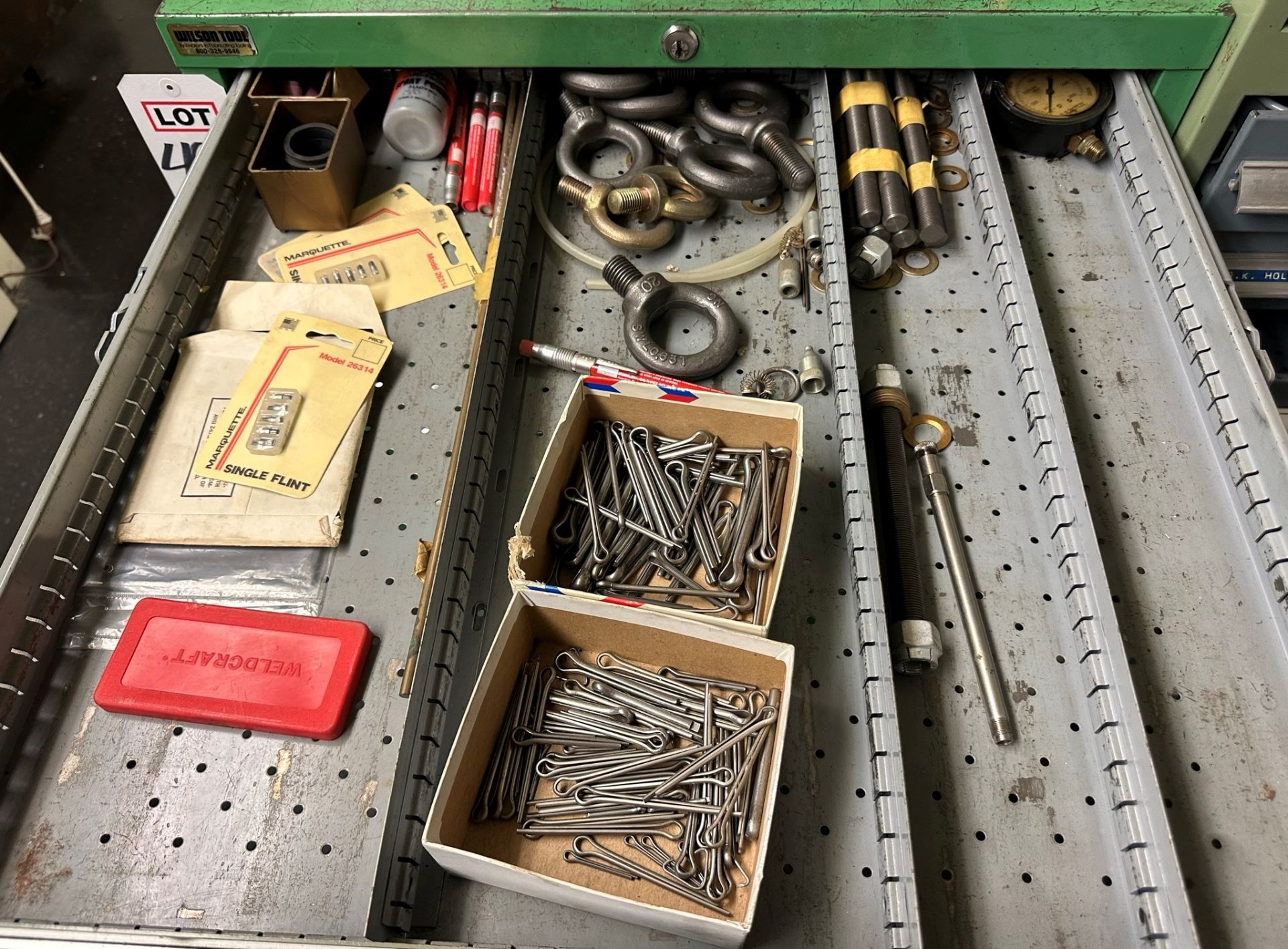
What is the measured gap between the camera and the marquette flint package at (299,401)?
1.17m

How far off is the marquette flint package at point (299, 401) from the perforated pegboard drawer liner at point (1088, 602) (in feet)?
3.30

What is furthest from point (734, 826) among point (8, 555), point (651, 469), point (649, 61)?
point (649, 61)

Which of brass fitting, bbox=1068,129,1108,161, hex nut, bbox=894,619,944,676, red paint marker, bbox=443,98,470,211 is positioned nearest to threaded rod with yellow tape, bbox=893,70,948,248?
brass fitting, bbox=1068,129,1108,161

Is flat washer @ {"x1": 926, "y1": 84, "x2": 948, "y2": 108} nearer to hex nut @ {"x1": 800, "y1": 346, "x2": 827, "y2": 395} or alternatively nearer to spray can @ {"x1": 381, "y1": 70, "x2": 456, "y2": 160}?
hex nut @ {"x1": 800, "y1": 346, "x2": 827, "y2": 395}

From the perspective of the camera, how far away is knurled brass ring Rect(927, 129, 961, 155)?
148 cm

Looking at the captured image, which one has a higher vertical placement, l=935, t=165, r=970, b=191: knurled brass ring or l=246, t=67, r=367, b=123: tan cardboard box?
l=246, t=67, r=367, b=123: tan cardboard box

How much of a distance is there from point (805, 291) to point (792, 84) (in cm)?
50

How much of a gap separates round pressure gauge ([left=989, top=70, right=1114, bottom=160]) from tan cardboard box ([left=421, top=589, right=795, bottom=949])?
1.12m

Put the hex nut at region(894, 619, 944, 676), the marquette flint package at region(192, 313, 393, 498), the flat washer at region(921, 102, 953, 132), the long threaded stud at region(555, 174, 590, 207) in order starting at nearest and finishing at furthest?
1. the hex nut at region(894, 619, 944, 676)
2. the marquette flint package at region(192, 313, 393, 498)
3. the long threaded stud at region(555, 174, 590, 207)
4. the flat washer at region(921, 102, 953, 132)

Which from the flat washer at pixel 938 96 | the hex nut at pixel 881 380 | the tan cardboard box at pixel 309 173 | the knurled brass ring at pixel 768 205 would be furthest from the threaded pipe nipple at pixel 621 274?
the flat washer at pixel 938 96

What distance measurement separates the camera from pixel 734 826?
0.91m

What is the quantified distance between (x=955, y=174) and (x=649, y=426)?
0.79 metres

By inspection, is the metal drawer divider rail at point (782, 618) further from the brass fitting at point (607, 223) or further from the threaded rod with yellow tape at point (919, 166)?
the threaded rod with yellow tape at point (919, 166)

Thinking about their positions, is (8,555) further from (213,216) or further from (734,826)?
(734,826)
